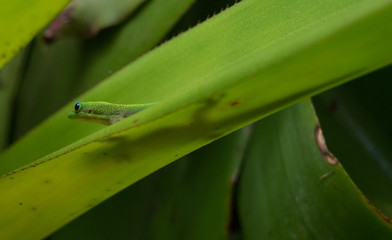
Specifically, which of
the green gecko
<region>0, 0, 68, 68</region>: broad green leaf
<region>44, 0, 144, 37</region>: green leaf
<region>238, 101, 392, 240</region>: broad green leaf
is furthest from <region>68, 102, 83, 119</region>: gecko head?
<region>238, 101, 392, 240</region>: broad green leaf

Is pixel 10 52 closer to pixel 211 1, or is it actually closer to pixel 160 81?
pixel 160 81

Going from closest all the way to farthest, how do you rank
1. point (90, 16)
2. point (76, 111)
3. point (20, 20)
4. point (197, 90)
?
point (197, 90), point (20, 20), point (76, 111), point (90, 16)

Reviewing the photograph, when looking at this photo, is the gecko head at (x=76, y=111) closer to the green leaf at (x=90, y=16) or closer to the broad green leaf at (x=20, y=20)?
the broad green leaf at (x=20, y=20)

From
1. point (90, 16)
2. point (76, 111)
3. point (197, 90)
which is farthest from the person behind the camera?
point (90, 16)

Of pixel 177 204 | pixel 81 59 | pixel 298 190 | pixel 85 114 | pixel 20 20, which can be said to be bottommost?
pixel 298 190

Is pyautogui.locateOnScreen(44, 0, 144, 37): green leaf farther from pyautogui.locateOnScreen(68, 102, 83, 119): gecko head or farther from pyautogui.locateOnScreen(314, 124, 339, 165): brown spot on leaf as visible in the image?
pyautogui.locateOnScreen(314, 124, 339, 165): brown spot on leaf

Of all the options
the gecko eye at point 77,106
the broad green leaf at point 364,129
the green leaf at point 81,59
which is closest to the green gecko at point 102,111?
the gecko eye at point 77,106

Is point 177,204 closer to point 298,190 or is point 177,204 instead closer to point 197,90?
point 298,190

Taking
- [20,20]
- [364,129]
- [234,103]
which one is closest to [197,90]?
[234,103]
